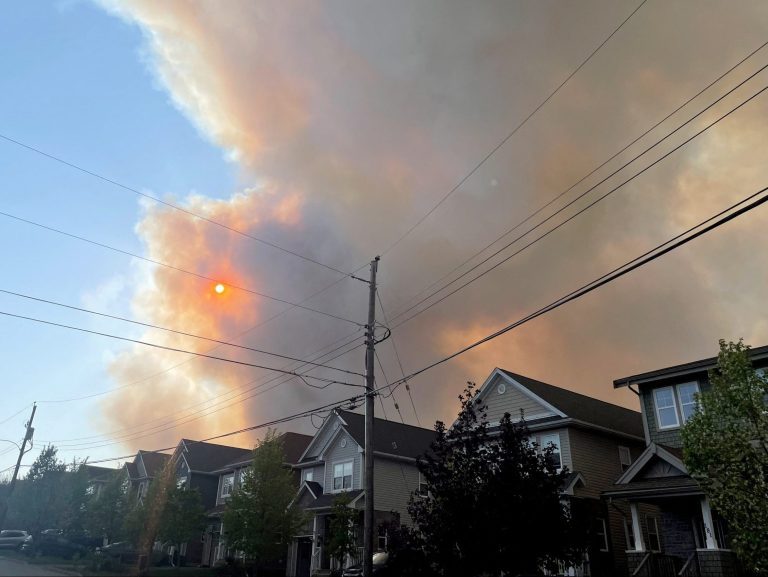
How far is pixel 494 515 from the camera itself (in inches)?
567

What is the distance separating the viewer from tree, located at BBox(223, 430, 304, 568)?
31.2m

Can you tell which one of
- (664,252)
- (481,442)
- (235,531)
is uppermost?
(664,252)

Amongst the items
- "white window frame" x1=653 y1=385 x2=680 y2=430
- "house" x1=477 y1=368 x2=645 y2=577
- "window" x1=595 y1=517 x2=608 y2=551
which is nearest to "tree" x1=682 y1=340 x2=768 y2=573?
"white window frame" x1=653 y1=385 x2=680 y2=430

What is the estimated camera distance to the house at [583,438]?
28.6 meters

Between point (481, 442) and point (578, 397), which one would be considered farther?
point (578, 397)

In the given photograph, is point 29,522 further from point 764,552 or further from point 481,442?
point 764,552

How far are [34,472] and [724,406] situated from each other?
212 ft

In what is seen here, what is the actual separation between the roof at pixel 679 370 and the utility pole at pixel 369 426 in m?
12.3

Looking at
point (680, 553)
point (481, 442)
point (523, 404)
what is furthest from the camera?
point (523, 404)

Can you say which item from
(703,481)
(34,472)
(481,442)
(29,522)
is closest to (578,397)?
(703,481)

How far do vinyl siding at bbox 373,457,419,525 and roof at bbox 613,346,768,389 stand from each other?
53.1 feet

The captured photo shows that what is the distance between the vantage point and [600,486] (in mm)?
29781

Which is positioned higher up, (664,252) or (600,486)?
(664,252)

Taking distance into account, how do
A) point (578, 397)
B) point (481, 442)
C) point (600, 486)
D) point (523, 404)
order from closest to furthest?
point (481, 442) < point (600, 486) < point (523, 404) < point (578, 397)
